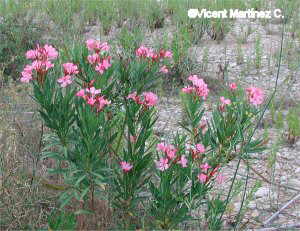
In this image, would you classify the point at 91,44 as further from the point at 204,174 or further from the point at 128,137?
the point at 204,174

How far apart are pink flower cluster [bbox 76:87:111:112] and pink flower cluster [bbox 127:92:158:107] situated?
23 centimetres

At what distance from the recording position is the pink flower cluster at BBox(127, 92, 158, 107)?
2.22 meters

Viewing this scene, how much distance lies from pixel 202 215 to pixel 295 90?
7.99 feet

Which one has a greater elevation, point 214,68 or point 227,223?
point 214,68

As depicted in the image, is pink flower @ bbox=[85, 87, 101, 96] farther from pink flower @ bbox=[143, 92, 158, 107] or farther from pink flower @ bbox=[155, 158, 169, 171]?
pink flower @ bbox=[155, 158, 169, 171]

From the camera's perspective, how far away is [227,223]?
273cm

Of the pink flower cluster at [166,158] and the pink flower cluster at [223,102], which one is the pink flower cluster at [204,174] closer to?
the pink flower cluster at [166,158]

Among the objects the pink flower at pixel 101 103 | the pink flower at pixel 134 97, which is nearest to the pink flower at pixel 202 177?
the pink flower at pixel 134 97

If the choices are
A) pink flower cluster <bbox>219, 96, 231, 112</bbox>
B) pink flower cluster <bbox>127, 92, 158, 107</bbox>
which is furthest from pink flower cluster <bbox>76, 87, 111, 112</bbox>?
pink flower cluster <bbox>219, 96, 231, 112</bbox>

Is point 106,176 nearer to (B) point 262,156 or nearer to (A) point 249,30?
(B) point 262,156

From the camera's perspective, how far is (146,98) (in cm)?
223

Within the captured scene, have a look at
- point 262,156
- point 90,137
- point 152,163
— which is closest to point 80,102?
point 90,137

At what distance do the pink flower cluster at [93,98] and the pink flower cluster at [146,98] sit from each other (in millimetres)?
232

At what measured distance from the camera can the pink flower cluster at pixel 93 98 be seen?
6.68ft
